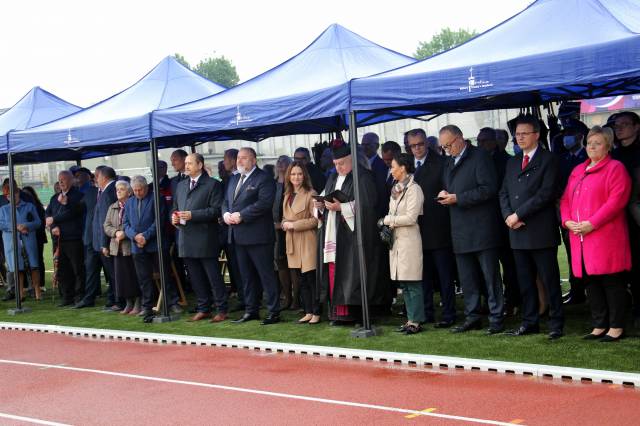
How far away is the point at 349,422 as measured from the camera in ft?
20.0

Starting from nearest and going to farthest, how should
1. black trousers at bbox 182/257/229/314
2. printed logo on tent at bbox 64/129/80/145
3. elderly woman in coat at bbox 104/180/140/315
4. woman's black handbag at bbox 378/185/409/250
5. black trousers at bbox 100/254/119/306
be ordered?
1. woman's black handbag at bbox 378/185/409/250
2. black trousers at bbox 182/257/229/314
3. elderly woman in coat at bbox 104/180/140/315
4. printed logo on tent at bbox 64/129/80/145
5. black trousers at bbox 100/254/119/306

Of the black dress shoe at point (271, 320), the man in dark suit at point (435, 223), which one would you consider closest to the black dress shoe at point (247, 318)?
the black dress shoe at point (271, 320)

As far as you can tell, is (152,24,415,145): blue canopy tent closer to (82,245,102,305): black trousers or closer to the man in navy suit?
the man in navy suit

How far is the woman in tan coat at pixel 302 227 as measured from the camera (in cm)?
1017

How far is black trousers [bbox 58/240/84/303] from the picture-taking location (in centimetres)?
1362

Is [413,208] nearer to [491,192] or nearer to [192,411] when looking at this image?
[491,192]

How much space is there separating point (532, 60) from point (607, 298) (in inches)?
89.9

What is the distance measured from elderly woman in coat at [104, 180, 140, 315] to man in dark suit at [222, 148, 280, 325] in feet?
6.38

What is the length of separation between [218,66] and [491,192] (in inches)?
3806

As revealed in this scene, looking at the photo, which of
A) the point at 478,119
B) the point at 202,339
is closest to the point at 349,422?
the point at 202,339

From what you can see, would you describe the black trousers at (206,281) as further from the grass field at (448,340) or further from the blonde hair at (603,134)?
the blonde hair at (603,134)

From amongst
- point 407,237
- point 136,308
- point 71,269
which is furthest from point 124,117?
point 407,237

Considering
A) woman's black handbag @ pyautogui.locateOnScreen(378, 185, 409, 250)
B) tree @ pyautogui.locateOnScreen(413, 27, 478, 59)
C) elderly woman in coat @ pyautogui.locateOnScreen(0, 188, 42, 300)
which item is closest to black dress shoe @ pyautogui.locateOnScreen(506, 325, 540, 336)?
woman's black handbag @ pyautogui.locateOnScreen(378, 185, 409, 250)

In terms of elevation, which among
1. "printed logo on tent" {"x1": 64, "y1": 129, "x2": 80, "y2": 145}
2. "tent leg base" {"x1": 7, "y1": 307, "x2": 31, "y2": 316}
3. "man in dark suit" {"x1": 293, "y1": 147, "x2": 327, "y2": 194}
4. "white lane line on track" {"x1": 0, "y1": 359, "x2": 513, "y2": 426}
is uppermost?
"printed logo on tent" {"x1": 64, "y1": 129, "x2": 80, "y2": 145}
